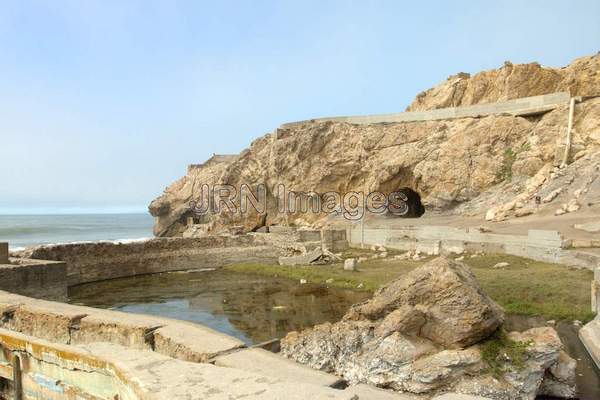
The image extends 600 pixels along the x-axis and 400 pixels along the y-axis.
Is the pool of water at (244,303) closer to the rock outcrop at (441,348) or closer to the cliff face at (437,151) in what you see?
the rock outcrop at (441,348)

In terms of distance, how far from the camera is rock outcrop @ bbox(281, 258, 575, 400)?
21.4 feet

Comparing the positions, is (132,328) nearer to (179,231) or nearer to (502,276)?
(502,276)

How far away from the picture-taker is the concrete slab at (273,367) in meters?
3.69

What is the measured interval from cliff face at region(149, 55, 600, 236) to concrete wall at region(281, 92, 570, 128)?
624 millimetres

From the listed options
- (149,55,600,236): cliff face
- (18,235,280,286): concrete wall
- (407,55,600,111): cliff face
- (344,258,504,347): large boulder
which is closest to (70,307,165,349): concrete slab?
(344,258,504,347): large boulder

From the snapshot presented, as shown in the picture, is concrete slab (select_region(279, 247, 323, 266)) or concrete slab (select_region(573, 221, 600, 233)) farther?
concrete slab (select_region(279, 247, 323, 266))

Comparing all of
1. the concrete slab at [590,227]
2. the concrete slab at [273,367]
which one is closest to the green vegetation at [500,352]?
the concrete slab at [273,367]

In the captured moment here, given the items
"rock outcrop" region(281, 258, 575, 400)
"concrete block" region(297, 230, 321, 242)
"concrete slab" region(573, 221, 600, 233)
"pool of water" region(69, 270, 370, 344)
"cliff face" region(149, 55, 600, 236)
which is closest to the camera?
"rock outcrop" region(281, 258, 575, 400)

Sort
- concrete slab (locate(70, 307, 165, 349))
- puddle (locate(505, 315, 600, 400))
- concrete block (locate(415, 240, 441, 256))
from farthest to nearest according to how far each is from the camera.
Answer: concrete block (locate(415, 240, 441, 256))
puddle (locate(505, 315, 600, 400))
concrete slab (locate(70, 307, 165, 349))

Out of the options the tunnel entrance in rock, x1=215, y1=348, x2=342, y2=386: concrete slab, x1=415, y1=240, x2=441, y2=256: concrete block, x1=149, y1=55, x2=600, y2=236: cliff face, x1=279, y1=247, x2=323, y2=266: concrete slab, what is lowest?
x1=279, y1=247, x2=323, y2=266: concrete slab

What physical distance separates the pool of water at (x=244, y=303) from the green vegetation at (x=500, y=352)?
3.67 ft

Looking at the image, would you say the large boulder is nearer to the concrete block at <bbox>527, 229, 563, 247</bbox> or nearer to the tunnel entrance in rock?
the concrete block at <bbox>527, 229, 563, 247</bbox>

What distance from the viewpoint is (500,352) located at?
6801mm

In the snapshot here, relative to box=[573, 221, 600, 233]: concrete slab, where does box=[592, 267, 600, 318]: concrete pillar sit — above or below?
below
